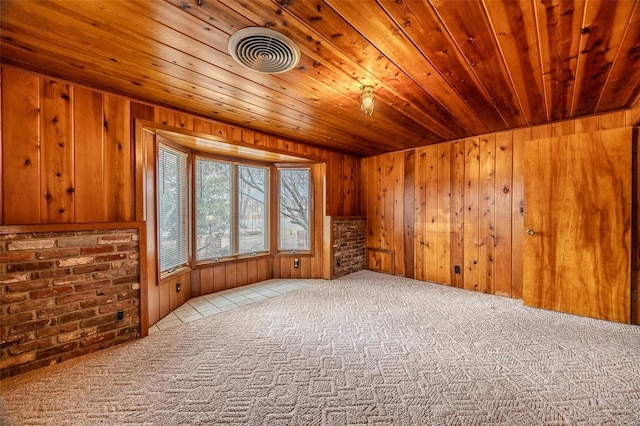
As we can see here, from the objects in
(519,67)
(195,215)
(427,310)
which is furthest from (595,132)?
(195,215)

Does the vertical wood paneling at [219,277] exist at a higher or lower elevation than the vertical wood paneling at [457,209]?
lower

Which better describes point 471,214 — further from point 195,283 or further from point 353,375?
point 195,283

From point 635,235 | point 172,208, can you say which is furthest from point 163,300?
point 635,235

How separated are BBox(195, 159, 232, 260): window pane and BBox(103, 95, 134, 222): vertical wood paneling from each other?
1167 millimetres

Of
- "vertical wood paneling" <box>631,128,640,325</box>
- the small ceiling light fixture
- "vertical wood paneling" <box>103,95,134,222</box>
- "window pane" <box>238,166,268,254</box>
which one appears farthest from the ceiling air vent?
"vertical wood paneling" <box>631,128,640,325</box>

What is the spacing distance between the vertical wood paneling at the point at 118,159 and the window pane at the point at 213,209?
1.17 m

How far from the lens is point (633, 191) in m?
2.57

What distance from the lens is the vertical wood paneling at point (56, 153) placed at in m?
1.95

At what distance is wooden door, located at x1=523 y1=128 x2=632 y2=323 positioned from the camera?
258 centimetres

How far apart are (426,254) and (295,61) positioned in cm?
353

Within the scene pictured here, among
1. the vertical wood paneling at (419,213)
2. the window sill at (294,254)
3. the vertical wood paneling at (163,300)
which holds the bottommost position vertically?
the vertical wood paneling at (163,300)

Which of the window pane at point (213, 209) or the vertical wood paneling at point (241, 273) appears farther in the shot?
the vertical wood paneling at point (241, 273)

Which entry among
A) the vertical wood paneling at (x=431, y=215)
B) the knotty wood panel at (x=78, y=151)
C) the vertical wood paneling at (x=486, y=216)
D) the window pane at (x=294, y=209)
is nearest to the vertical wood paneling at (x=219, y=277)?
the window pane at (x=294, y=209)

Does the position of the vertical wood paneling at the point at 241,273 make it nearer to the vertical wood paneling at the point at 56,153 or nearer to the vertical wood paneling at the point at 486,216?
the vertical wood paneling at the point at 56,153
